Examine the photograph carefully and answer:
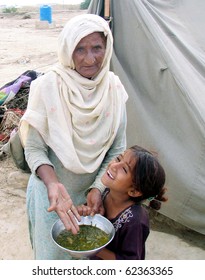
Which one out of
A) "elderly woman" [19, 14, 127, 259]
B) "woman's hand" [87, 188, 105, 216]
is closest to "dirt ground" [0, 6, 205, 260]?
"elderly woman" [19, 14, 127, 259]

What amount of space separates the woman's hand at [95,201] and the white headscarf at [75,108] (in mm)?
107

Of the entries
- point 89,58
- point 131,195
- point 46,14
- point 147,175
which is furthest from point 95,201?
point 46,14

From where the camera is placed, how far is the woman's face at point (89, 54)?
164 centimetres

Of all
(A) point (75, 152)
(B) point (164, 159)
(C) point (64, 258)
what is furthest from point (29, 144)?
(B) point (164, 159)

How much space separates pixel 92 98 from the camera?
1.76 metres

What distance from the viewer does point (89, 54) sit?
5.38 feet

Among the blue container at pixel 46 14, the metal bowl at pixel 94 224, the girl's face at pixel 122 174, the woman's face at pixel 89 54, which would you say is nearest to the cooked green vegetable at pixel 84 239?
the metal bowl at pixel 94 224

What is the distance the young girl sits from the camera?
4.93 feet

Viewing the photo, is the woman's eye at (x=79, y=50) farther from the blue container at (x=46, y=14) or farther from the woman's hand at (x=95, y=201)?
the blue container at (x=46, y=14)

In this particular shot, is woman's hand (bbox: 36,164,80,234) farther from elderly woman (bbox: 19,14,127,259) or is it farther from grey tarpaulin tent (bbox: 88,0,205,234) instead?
grey tarpaulin tent (bbox: 88,0,205,234)

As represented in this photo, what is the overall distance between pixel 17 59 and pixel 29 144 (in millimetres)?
9315

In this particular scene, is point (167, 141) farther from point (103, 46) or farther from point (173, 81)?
point (103, 46)

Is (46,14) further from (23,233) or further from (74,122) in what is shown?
(74,122)

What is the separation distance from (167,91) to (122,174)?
1494 millimetres
